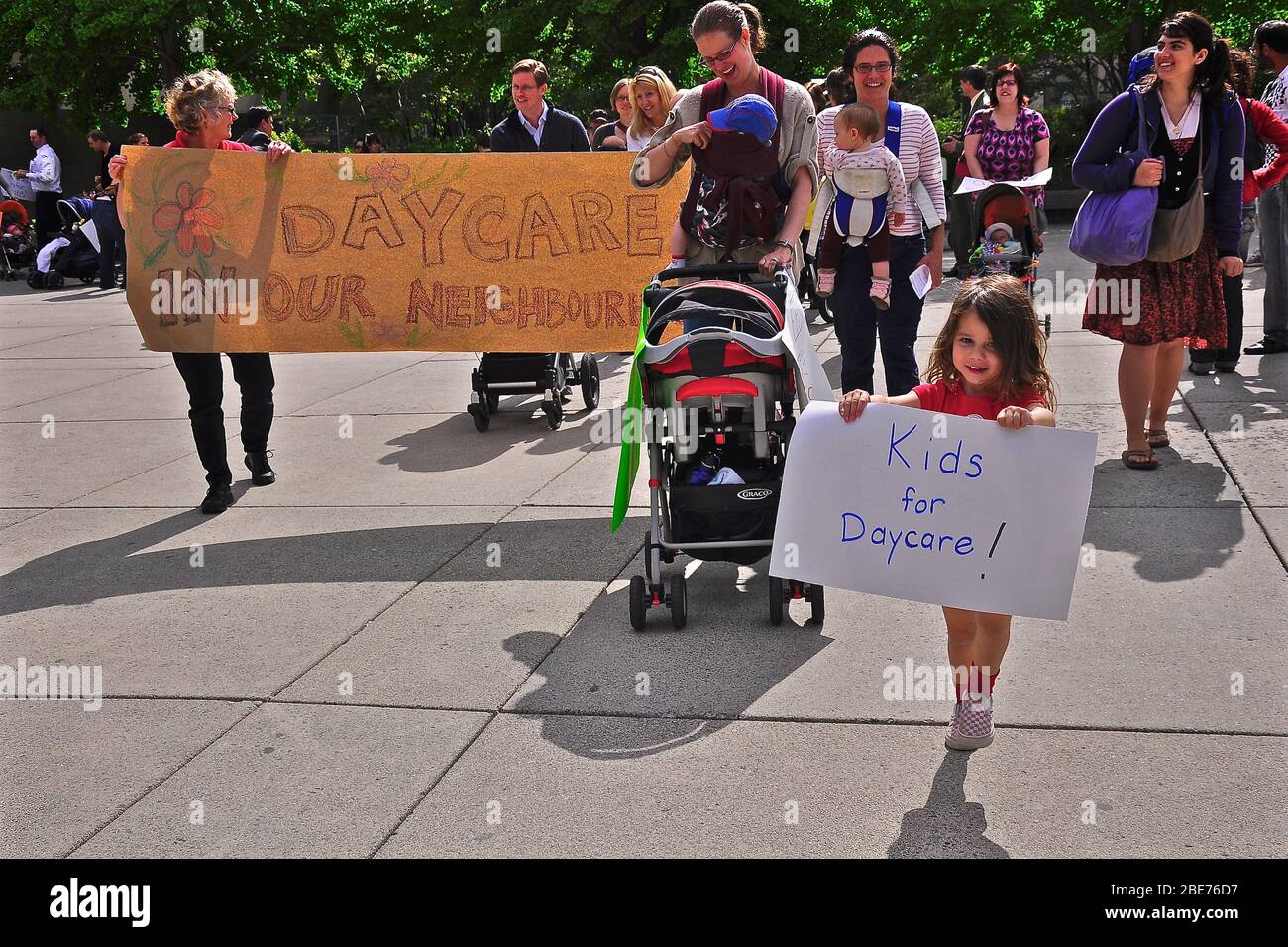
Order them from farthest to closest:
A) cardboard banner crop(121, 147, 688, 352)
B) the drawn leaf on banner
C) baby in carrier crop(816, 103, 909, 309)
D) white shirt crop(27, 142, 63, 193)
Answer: white shirt crop(27, 142, 63, 193) → the drawn leaf on banner → cardboard banner crop(121, 147, 688, 352) → baby in carrier crop(816, 103, 909, 309)

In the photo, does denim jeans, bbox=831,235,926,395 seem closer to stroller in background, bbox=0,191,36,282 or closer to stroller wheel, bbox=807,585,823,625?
stroller wheel, bbox=807,585,823,625

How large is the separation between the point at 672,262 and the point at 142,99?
3501 cm

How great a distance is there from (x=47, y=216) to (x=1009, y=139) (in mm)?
17815

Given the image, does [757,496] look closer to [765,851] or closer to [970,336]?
[970,336]

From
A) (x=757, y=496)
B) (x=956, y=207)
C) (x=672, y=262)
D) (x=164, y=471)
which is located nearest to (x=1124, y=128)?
(x=672, y=262)

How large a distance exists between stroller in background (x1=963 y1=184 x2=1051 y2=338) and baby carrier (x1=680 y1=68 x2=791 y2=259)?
4.95 metres

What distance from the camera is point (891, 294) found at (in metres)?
6.55

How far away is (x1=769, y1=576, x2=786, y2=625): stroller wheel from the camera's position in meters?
4.94

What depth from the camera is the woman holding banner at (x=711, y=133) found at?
5508 millimetres

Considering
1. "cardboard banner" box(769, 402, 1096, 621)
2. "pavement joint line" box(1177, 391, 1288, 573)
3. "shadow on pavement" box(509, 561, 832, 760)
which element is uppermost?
→ "cardboard banner" box(769, 402, 1096, 621)

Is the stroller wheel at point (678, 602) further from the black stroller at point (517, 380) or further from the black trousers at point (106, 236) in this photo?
the black trousers at point (106, 236)

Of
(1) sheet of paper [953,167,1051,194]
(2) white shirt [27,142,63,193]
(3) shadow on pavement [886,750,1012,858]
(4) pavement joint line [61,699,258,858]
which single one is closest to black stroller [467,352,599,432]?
(1) sheet of paper [953,167,1051,194]

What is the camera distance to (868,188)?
20.9 ft

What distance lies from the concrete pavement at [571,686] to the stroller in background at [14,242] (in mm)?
16357
